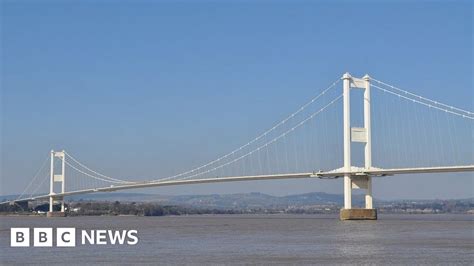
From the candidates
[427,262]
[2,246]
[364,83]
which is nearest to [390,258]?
[427,262]

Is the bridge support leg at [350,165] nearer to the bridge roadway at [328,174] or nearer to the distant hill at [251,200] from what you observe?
the bridge roadway at [328,174]

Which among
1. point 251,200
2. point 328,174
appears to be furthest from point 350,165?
point 251,200

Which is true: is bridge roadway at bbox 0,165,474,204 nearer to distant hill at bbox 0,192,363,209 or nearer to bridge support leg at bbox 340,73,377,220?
bridge support leg at bbox 340,73,377,220

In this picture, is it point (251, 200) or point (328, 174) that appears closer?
point (328, 174)

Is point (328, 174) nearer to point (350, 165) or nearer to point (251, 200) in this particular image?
point (350, 165)

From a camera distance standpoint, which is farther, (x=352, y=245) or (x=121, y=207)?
(x=121, y=207)

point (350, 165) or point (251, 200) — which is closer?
point (350, 165)

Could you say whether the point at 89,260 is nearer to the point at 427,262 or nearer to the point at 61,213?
the point at 427,262

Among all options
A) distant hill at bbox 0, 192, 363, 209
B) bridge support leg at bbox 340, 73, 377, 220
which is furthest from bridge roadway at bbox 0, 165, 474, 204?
distant hill at bbox 0, 192, 363, 209

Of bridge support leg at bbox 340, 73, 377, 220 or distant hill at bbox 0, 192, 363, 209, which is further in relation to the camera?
distant hill at bbox 0, 192, 363, 209

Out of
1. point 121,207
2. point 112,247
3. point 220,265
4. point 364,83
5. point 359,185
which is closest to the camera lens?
point 220,265

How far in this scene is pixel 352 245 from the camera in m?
25.8

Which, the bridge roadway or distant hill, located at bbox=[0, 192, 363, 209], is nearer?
the bridge roadway

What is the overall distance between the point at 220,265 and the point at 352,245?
7650 mm
